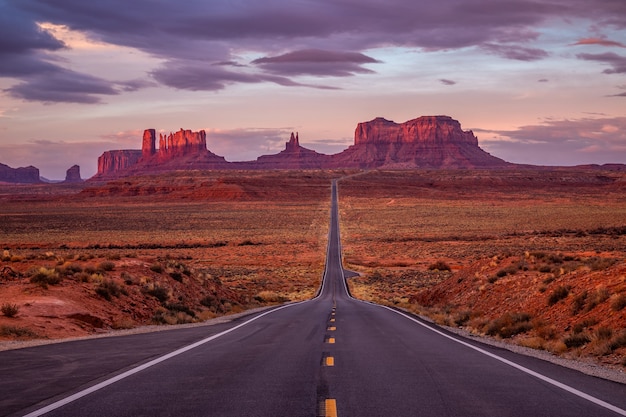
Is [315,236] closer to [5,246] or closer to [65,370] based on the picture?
[5,246]

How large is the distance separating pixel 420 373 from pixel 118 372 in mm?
4625

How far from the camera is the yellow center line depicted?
7.06 m

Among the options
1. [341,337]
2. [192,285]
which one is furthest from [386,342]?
[192,285]

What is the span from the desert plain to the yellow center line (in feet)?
21.2

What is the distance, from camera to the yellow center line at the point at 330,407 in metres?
7.06

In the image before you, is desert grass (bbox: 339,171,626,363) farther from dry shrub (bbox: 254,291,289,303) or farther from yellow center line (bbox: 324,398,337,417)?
yellow center line (bbox: 324,398,337,417)

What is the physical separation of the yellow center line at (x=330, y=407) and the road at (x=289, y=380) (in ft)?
0.04

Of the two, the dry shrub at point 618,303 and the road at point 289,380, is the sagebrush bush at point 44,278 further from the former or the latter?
the dry shrub at point 618,303

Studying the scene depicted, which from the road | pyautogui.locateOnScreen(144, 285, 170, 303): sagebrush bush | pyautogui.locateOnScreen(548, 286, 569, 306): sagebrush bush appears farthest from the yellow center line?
pyautogui.locateOnScreen(144, 285, 170, 303): sagebrush bush

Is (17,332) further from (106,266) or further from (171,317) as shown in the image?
(106,266)

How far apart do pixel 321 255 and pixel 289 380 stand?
207ft

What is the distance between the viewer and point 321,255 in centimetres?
7225

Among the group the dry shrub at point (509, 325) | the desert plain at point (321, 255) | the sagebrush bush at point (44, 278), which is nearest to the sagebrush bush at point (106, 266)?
the desert plain at point (321, 255)

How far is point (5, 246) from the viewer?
68188 millimetres
